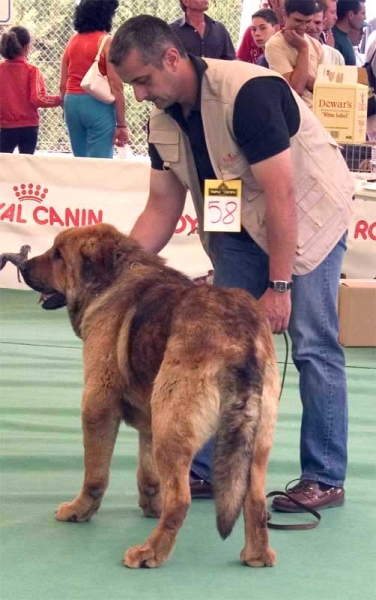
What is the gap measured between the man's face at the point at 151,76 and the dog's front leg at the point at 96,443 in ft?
3.45

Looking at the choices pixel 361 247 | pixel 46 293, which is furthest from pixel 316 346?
pixel 361 247

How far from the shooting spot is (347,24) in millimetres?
10180

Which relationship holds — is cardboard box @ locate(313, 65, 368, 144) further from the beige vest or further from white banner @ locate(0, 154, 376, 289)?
the beige vest

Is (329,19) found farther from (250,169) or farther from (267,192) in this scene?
(267,192)

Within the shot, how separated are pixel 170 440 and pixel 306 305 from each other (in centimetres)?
98

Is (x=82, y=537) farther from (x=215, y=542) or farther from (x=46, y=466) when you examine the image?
(x=46, y=466)

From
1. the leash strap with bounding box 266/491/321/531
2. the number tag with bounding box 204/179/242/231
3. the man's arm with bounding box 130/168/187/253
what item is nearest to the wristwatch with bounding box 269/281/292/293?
the number tag with bounding box 204/179/242/231

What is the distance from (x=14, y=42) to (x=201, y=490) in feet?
23.1

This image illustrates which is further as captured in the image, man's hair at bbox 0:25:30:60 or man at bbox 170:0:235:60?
man's hair at bbox 0:25:30:60

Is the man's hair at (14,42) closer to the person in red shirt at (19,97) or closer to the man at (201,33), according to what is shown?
the person in red shirt at (19,97)

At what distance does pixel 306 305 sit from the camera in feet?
13.1

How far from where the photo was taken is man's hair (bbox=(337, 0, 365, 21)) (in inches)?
389

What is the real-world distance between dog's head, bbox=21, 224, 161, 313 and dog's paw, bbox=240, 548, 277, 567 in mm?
1064

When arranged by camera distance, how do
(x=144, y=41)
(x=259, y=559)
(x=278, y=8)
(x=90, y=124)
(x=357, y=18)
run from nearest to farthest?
(x=259, y=559), (x=144, y=41), (x=90, y=124), (x=357, y=18), (x=278, y=8)
